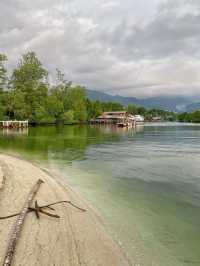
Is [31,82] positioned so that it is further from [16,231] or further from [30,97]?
[16,231]

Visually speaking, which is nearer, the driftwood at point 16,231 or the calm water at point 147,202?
the driftwood at point 16,231

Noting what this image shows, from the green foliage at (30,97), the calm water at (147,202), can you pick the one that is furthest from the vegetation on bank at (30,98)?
the calm water at (147,202)

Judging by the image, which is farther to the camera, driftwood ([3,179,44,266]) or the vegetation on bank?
the vegetation on bank

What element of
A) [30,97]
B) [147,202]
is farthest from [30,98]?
[147,202]

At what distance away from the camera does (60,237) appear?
22.7 feet

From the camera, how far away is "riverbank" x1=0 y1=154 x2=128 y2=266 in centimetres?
586

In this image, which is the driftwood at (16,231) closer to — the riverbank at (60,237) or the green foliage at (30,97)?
the riverbank at (60,237)

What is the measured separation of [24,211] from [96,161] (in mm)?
13660

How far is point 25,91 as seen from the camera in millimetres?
89562

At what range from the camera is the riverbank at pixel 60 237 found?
586 cm

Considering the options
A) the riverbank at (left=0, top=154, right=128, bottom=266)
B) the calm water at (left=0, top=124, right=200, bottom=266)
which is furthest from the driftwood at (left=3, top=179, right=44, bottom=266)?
the calm water at (left=0, top=124, right=200, bottom=266)

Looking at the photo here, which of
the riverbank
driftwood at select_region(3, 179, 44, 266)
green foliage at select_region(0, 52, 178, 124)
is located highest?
green foliage at select_region(0, 52, 178, 124)

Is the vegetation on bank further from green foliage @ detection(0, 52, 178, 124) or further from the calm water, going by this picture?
the calm water

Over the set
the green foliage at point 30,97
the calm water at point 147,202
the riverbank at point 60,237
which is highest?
the green foliage at point 30,97
